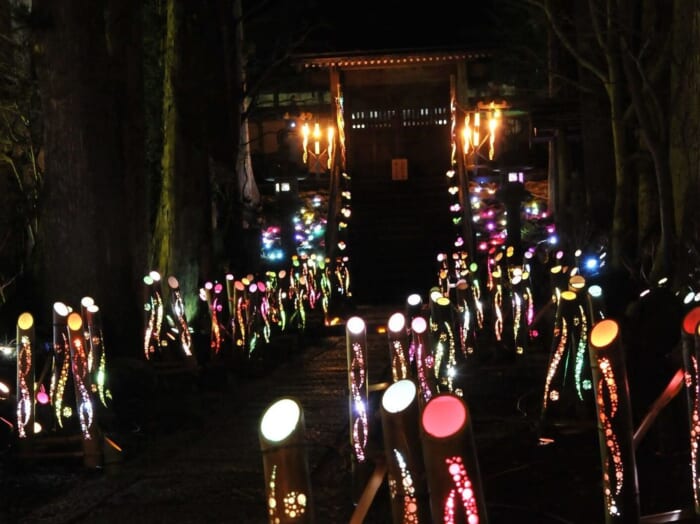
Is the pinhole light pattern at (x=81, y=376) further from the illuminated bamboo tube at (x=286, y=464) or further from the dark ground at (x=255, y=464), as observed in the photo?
the illuminated bamboo tube at (x=286, y=464)

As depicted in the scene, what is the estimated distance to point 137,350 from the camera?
10.5 m

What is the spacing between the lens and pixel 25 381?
7156mm

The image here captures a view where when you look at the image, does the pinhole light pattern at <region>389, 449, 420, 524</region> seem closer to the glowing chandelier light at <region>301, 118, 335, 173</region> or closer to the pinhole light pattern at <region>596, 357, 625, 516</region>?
the pinhole light pattern at <region>596, 357, 625, 516</region>

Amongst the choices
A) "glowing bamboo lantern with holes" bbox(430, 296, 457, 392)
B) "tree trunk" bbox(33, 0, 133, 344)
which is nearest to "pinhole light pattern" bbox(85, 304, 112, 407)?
"tree trunk" bbox(33, 0, 133, 344)

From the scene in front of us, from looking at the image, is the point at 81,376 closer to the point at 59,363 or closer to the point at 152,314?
the point at 59,363

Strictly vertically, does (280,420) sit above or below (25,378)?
above

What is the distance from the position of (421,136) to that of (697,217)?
18.2 m

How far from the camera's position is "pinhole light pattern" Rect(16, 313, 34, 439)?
712cm

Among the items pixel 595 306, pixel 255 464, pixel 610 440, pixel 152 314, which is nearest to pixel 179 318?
pixel 152 314

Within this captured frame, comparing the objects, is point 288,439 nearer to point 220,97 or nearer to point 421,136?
point 220,97

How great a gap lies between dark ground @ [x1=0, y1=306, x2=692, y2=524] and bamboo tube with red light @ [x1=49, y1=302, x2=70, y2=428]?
46cm

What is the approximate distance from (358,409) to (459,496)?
A: 2705mm

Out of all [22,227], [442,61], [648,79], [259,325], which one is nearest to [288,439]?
[648,79]

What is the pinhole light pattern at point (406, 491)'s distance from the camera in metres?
4.01
